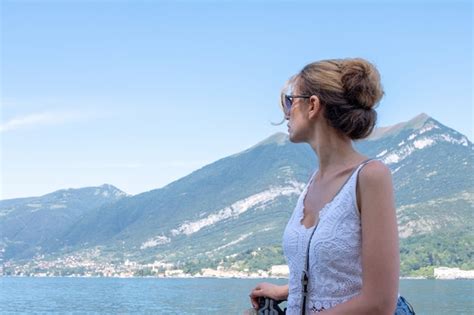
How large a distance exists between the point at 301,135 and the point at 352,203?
30cm

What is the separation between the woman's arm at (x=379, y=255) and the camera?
193cm

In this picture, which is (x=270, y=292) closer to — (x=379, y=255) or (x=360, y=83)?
(x=379, y=255)

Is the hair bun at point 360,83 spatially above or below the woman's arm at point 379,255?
above

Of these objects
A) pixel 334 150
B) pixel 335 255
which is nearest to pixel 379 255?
pixel 335 255

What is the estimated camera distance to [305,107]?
2.21 m

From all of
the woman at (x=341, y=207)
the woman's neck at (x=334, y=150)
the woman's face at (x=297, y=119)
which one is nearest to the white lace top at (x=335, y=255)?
the woman at (x=341, y=207)

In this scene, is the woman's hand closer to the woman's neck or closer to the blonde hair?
the woman's neck

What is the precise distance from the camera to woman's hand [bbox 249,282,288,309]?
7.70 feet

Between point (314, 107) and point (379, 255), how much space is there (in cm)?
46

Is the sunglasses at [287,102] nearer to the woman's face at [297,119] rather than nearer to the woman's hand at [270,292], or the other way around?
the woman's face at [297,119]

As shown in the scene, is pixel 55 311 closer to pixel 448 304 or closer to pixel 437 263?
pixel 448 304

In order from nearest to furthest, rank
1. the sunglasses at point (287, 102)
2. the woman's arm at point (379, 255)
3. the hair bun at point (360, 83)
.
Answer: the woman's arm at point (379, 255) → the hair bun at point (360, 83) → the sunglasses at point (287, 102)

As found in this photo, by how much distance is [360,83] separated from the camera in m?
2.12

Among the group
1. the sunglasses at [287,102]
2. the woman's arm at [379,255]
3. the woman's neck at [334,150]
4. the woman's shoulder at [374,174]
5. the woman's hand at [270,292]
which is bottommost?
the woman's hand at [270,292]
